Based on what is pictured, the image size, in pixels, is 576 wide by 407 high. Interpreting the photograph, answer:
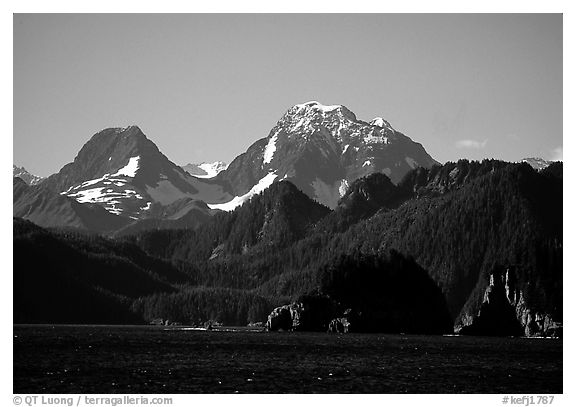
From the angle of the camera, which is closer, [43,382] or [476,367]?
[43,382]

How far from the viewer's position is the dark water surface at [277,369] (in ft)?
397

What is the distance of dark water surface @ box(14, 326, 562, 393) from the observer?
121 metres

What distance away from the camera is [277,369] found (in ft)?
469
